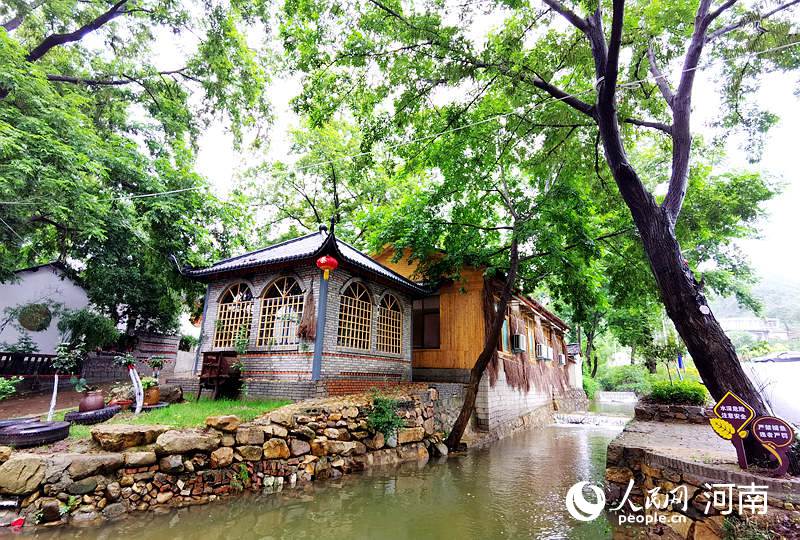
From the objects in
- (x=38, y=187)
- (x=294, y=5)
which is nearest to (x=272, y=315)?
(x=38, y=187)

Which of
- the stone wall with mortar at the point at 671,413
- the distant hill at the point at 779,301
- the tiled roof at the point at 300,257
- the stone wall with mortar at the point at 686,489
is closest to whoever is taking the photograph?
the stone wall with mortar at the point at 686,489

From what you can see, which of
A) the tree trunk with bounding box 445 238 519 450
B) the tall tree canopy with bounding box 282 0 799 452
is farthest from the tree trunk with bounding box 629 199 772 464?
the tree trunk with bounding box 445 238 519 450

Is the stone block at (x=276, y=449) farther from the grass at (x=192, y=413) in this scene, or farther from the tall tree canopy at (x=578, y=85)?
the tall tree canopy at (x=578, y=85)

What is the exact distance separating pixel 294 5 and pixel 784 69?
835 centimetres

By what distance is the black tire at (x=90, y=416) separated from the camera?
664 cm

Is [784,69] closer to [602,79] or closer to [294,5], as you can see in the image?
[602,79]

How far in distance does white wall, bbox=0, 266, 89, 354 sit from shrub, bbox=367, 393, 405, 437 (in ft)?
44.0

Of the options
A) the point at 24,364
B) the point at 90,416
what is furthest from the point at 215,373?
the point at 24,364

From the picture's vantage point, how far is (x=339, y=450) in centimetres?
713

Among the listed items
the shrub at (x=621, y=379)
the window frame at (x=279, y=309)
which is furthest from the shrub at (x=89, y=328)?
the shrub at (x=621, y=379)

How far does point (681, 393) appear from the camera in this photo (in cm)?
848

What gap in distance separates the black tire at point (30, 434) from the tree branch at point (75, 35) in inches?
492

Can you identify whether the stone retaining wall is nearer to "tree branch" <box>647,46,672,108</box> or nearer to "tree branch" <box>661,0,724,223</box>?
"tree branch" <box>661,0,724,223</box>

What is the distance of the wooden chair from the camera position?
877cm
